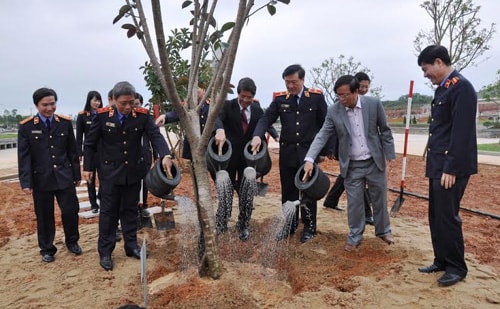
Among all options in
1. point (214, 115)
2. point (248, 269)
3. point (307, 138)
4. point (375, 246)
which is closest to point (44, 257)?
point (248, 269)

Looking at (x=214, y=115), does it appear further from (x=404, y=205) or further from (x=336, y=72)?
(x=336, y=72)

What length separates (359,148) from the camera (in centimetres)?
355

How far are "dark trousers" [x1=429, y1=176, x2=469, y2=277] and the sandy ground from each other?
0.54 ft

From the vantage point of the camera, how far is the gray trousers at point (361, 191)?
11.6ft

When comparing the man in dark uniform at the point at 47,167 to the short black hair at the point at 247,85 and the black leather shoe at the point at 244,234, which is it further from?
the short black hair at the point at 247,85

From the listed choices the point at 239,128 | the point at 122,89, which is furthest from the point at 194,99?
the point at 239,128

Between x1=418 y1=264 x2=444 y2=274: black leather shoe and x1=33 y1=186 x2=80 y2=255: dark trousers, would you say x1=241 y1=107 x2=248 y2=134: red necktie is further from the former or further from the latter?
x1=418 y1=264 x2=444 y2=274: black leather shoe

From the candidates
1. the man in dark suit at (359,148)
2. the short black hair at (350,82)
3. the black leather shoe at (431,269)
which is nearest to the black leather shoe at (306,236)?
the man in dark suit at (359,148)

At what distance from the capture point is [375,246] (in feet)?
12.0

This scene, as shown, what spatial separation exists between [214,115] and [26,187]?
196cm

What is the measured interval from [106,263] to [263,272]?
133 cm

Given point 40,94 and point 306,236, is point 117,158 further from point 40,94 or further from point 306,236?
point 306,236

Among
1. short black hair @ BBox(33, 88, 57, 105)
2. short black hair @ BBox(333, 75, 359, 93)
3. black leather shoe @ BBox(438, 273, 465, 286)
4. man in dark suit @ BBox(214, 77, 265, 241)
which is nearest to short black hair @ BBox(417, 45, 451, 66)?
short black hair @ BBox(333, 75, 359, 93)

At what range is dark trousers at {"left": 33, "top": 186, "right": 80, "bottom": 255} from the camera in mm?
3576
